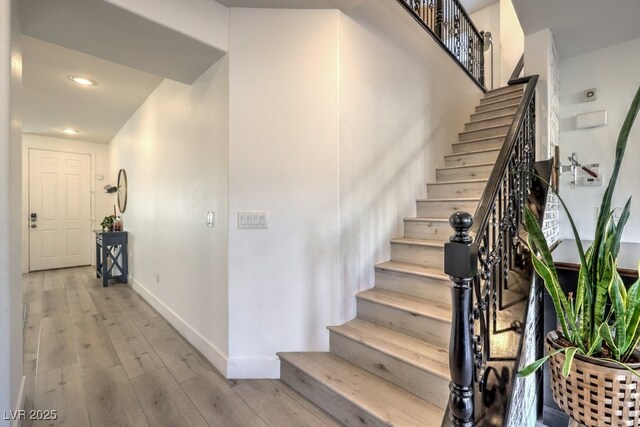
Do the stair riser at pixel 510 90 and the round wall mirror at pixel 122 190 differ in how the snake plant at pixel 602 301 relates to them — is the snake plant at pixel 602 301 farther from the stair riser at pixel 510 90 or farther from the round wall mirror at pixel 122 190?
the round wall mirror at pixel 122 190

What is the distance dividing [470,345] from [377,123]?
1.82 meters

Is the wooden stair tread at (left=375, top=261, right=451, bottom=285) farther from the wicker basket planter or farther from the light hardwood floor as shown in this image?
the light hardwood floor

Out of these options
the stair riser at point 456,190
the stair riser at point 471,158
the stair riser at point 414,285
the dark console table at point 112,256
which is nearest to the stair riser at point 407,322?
the stair riser at point 414,285

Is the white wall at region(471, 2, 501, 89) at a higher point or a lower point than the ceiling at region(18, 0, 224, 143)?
higher

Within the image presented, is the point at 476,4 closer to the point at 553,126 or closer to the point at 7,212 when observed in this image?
the point at 553,126

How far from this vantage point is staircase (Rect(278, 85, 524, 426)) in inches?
59.9

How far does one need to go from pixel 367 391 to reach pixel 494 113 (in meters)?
3.58

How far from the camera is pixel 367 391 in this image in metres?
1.63

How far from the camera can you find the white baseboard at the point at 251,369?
6.71 feet

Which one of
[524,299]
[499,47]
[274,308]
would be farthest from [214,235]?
[499,47]

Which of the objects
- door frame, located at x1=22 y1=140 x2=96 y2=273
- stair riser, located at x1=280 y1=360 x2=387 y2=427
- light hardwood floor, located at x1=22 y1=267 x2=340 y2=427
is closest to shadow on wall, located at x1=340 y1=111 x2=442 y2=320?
stair riser, located at x1=280 y1=360 x2=387 y2=427

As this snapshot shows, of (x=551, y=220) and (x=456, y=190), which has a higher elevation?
(x=456, y=190)

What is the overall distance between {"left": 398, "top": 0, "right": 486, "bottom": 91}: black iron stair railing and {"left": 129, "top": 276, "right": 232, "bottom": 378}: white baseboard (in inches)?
126

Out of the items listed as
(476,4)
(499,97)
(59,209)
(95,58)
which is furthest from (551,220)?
(59,209)
